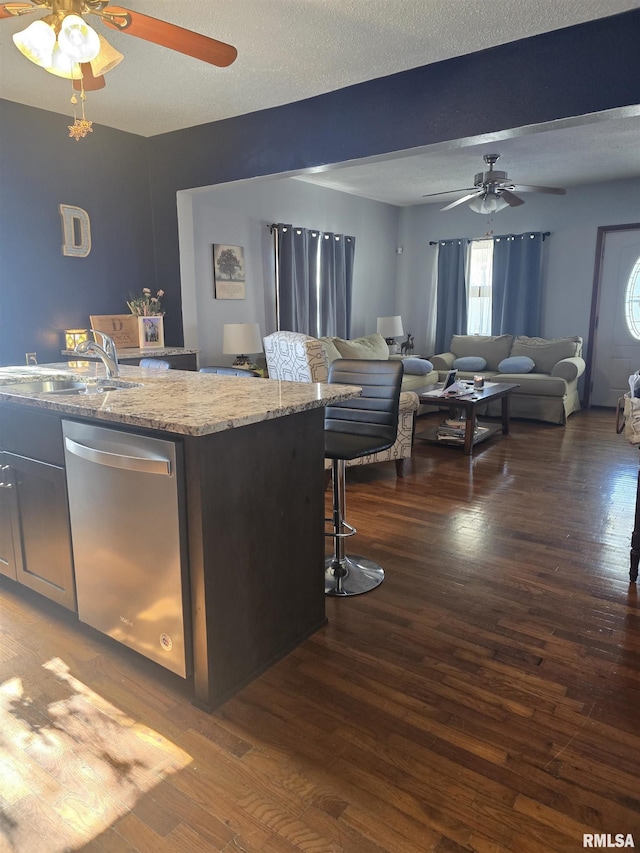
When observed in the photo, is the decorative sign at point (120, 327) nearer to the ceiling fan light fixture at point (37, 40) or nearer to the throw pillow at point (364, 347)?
the throw pillow at point (364, 347)

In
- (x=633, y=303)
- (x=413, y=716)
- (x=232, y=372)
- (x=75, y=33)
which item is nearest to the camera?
(x=413, y=716)

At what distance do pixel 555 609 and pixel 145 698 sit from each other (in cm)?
167

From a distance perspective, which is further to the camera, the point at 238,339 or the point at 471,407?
the point at 238,339

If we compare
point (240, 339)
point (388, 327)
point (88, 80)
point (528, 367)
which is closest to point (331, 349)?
point (240, 339)

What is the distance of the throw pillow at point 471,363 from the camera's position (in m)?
6.89

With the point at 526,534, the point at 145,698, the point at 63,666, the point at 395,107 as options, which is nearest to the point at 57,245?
the point at 395,107

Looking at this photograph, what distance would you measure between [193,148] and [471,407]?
3074 mm

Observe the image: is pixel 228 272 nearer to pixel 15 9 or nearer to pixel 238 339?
pixel 238 339

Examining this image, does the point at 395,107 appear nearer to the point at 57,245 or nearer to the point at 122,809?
the point at 57,245

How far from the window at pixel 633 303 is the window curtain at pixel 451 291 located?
1.98m

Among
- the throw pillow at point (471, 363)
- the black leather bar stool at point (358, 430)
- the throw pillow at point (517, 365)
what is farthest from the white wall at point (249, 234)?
the black leather bar stool at point (358, 430)

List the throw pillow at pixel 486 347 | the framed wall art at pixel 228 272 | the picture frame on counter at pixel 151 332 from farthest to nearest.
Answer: the throw pillow at pixel 486 347
the framed wall art at pixel 228 272
the picture frame on counter at pixel 151 332

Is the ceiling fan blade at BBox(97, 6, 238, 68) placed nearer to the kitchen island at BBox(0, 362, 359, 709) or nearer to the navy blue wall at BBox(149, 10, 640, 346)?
the kitchen island at BBox(0, 362, 359, 709)

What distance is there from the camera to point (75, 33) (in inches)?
74.3
